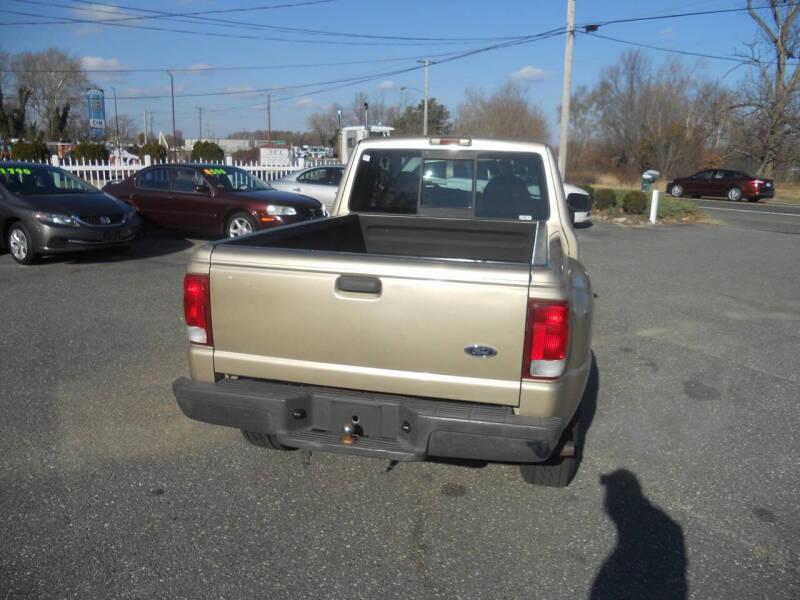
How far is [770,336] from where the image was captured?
22.6ft

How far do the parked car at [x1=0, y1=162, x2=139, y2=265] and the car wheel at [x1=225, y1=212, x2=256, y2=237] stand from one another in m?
1.71

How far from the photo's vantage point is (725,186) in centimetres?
3045


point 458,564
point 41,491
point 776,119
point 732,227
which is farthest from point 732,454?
point 776,119

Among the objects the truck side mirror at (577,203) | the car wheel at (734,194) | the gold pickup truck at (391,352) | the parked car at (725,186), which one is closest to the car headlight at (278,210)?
the truck side mirror at (577,203)

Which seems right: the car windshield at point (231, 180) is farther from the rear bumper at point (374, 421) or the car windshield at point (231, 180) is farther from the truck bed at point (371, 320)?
the rear bumper at point (374, 421)

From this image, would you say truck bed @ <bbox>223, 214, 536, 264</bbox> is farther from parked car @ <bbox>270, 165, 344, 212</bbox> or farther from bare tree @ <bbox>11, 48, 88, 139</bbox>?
bare tree @ <bbox>11, 48, 88, 139</bbox>

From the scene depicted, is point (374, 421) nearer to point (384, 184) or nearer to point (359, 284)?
point (359, 284)

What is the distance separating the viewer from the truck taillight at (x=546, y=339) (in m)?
2.65

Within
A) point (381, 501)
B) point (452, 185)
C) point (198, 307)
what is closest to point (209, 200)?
point (452, 185)

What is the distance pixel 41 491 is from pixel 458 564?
2.28 meters

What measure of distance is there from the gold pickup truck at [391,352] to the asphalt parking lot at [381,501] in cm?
41

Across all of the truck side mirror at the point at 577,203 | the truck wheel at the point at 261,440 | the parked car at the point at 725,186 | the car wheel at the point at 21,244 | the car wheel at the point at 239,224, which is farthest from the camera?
the parked car at the point at 725,186

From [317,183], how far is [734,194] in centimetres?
2350

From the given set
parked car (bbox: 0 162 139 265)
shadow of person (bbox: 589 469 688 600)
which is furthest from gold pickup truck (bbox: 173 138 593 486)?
parked car (bbox: 0 162 139 265)
